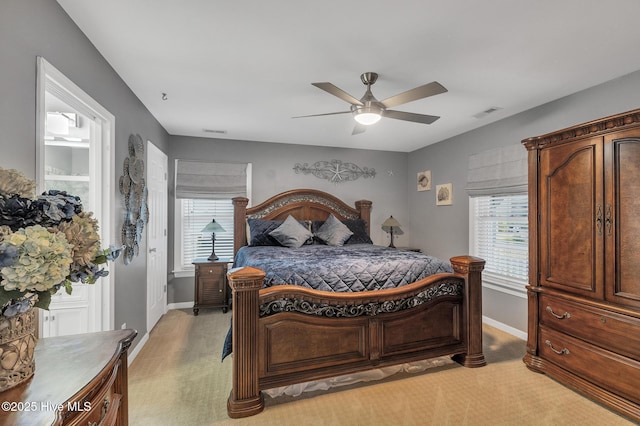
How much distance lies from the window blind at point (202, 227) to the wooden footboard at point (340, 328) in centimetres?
267

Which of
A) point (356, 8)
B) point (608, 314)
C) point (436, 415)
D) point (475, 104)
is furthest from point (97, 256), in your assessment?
point (475, 104)

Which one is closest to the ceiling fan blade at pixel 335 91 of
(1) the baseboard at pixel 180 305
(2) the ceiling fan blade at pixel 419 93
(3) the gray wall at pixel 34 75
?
(2) the ceiling fan blade at pixel 419 93

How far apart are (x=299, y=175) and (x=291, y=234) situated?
1266 mm

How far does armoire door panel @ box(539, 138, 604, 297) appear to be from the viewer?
2.26 metres

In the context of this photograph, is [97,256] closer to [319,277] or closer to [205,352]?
[319,277]

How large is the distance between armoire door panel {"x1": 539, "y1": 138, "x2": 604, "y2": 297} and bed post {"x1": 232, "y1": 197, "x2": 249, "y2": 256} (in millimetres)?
3623

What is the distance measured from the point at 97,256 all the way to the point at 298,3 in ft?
5.17

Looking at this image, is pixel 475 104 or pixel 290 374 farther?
pixel 475 104

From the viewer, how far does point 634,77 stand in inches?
97.0

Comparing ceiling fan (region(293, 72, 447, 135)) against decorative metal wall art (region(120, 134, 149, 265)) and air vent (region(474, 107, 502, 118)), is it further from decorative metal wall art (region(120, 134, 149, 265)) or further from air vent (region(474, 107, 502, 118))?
decorative metal wall art (region(120, 134, 149, 265))

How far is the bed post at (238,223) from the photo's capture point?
179 inches

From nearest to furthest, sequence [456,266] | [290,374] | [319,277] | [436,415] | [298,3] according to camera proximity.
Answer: [298,3]
[436,415]
[290,374]
[319,277]
[456,266]

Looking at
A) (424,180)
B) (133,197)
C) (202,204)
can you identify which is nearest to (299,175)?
(202,204)

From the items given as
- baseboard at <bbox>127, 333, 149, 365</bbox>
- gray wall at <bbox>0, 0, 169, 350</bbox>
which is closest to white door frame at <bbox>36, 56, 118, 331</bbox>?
gray wall at <bbox>0, 0, 169, 350</bbox>
